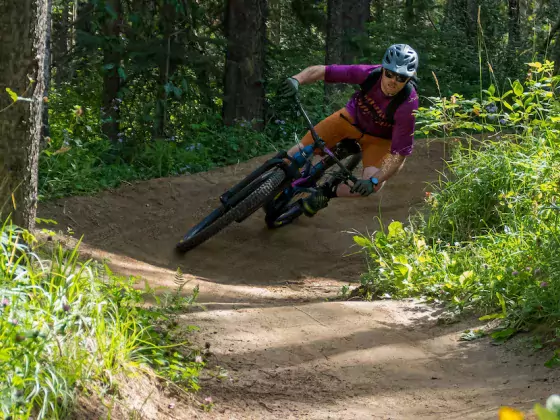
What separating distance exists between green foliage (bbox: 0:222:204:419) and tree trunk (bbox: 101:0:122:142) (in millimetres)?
6996

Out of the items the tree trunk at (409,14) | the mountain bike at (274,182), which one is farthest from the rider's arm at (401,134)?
the tree trunk at (409,14)

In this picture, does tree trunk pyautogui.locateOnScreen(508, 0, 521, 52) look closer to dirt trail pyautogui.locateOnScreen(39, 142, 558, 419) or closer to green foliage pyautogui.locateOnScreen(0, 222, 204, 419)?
dirt trail pyautogui.locateOnScreen(39, 142, 558, 419)

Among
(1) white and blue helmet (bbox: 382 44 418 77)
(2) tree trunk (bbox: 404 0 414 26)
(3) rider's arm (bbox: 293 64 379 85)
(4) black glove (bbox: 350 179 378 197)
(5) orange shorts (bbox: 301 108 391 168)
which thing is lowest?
(4) black glove (bbox: 350 179 378 197)

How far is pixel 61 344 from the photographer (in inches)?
117

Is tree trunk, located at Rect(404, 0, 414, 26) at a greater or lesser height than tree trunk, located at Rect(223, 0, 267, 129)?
greater

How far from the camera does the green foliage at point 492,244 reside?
4.51 metres

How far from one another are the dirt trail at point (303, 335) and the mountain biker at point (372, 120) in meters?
1.00

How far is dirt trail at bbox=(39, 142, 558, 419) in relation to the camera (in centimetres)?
369

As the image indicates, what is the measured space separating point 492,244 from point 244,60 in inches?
282

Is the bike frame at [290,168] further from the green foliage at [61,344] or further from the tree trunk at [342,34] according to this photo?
the tree trunk at [342,34]

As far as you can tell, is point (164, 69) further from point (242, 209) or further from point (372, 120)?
point (372, 120)

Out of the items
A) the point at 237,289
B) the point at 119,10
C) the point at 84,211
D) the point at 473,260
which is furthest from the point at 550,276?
the point at 119,10

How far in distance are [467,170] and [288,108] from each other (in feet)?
21.9

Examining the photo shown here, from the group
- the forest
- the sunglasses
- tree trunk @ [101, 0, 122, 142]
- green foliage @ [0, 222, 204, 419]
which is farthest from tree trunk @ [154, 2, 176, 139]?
green foliage @ [0, 222, 204, 419]
